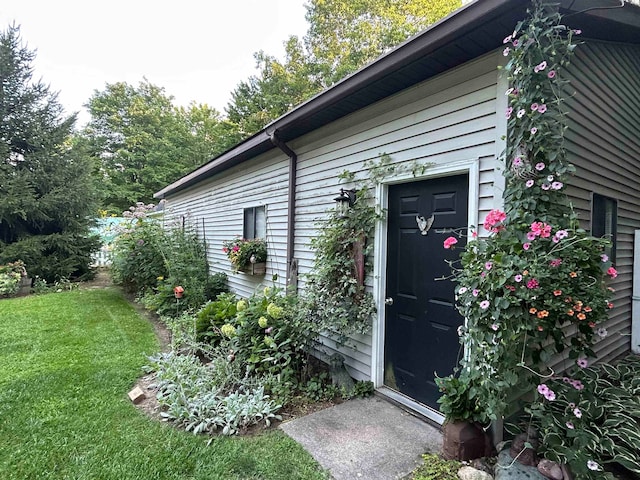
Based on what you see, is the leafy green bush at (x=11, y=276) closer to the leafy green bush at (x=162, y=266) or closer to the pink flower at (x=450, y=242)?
the leafy green bush at (x=162, y=266)

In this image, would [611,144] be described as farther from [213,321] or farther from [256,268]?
[213,321]

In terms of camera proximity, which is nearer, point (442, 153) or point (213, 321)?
point (442, 153)

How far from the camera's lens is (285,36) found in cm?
1766

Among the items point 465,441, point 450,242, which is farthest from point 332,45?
point 465,441

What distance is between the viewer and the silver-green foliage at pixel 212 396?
2773 mm

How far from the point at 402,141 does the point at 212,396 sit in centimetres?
293

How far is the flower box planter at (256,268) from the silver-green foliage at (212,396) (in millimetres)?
1826

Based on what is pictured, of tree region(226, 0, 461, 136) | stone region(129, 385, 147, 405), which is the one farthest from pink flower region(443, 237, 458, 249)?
tree region(226, 0, 461, 136)

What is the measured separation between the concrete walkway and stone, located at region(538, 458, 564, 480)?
63cm

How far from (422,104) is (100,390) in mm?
4126

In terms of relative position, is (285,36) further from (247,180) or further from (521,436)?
(521,436)

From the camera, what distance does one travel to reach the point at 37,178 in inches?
374

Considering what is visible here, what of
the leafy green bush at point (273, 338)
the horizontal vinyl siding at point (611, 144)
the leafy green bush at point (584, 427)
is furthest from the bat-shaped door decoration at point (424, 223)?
the leafy green bush at point (273, 338)

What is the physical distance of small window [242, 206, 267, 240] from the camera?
577 centimetres
